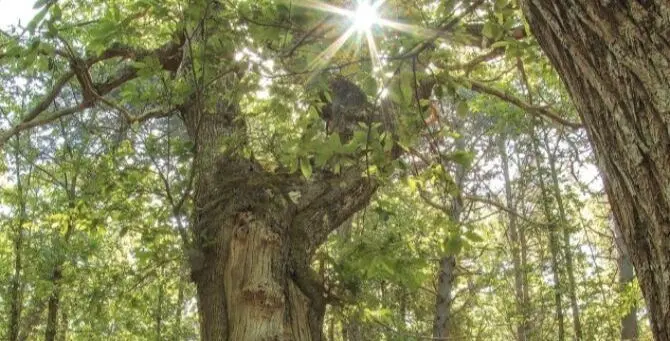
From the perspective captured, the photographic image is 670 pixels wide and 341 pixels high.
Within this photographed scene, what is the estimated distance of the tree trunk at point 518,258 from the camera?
29.3 ft

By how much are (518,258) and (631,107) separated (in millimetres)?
10916

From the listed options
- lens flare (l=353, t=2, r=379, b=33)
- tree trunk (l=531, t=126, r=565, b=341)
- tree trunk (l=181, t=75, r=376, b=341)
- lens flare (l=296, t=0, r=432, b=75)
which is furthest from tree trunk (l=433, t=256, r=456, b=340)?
lens flare (l=353, t=2, r=379, b=33)

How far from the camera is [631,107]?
3.41 ft

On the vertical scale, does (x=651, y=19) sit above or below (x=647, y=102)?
above

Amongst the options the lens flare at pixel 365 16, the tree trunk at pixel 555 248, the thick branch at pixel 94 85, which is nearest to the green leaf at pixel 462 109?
the lens flare at pixel 365 16

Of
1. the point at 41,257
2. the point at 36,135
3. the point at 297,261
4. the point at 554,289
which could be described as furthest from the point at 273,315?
the point at 36,135

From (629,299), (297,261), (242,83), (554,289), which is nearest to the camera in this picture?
(242,83)

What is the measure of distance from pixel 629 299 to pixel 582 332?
10.7 ft

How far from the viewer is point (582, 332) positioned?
25.6 ft

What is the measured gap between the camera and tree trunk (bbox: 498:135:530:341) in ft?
29.3

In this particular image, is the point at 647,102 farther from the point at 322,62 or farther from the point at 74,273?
the point at 74,273

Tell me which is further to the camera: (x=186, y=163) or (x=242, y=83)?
(x=186, y=163)

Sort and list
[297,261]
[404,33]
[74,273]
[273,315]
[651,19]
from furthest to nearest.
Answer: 1. [74,273]
2. [297,261]
3. [273,315]
4. [404,33]
5. [651,19]

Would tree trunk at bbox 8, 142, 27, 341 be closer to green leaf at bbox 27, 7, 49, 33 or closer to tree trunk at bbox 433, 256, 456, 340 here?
tree trunk at bbox 433, 256, 456, 340
